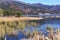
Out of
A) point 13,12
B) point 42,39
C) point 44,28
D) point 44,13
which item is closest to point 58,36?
point 42,39

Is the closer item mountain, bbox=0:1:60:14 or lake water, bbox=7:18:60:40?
lake water, bbox=7:18:60:40

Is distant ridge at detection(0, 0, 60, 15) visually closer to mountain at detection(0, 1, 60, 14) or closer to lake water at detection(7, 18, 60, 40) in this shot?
mountain at detection(0, 1, 60, 14)

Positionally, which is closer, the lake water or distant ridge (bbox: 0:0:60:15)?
the lake water

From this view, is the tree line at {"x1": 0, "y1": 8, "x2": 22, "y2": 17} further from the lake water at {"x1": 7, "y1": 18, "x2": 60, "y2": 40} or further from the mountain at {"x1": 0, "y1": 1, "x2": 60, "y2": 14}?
the lake water at {"x1": 7, "y1": 18, "x2": 60, "y2": 40}

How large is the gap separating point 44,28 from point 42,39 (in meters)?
0.70

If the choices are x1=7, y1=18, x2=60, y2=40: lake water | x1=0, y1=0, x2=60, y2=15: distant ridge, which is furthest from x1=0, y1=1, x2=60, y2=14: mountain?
x1=7, y1=18, x2=60, y2=40: lake water

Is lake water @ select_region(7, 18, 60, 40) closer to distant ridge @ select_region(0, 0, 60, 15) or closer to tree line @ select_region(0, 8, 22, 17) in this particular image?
distant ridge @ select_region(0, 0, 60, 15)

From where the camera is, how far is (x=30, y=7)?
3865mm

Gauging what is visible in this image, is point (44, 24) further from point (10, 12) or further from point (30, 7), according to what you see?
point (10, 12)

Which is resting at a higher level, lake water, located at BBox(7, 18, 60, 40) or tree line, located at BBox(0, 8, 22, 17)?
tree line, located at BBox(0, 8, 22, 17)

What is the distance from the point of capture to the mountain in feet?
12.5

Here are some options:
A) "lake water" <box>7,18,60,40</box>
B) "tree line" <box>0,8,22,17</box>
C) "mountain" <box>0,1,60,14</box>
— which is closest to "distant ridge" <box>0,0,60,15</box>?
"mountain" <box>0,1,60,14</box>

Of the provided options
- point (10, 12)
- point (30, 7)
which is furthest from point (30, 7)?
point (10, 12)

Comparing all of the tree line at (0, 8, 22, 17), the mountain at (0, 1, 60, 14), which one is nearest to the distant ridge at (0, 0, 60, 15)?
the mountain at (0, 1, 60, 14)
